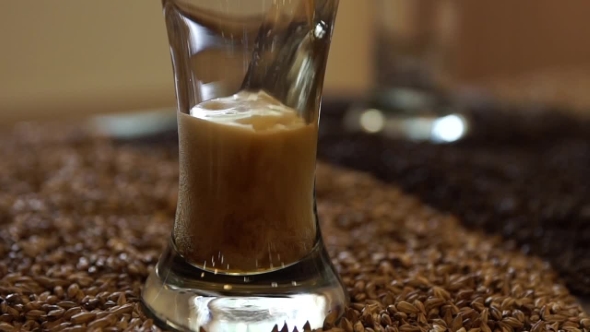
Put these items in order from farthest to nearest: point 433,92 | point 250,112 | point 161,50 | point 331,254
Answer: point 161,50 → point 433,92 → point 331,254 → point 250,112

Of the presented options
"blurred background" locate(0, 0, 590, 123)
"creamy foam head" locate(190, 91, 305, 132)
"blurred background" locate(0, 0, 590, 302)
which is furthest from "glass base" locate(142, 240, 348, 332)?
"blurred background" locate(0, 0, 590, 123)

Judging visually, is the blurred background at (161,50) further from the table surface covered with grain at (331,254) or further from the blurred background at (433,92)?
the table surface covered with grain at (331,254)

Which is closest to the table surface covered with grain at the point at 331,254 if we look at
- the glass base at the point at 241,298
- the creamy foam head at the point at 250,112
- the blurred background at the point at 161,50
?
the glass base at the point at 241,298

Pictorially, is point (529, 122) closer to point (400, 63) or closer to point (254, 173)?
point (400, 63)

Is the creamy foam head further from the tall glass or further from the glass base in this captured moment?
the glass base

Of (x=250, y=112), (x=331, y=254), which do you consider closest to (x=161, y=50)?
(x=331, y=254)

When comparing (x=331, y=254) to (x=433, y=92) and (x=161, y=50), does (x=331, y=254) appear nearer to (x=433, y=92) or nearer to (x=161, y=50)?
(x=433, y=92)
